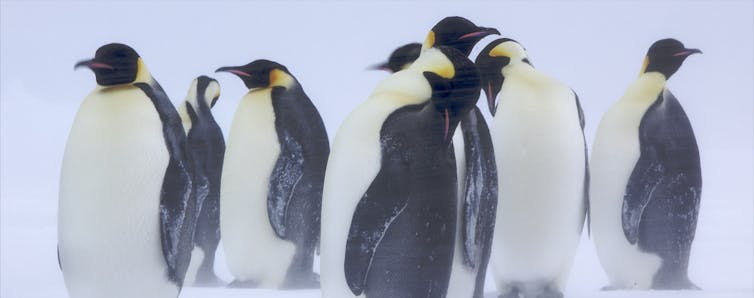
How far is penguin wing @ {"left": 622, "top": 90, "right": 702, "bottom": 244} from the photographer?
146 inches

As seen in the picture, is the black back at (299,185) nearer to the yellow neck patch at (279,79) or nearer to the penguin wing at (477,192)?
the yellow neck patch at (279,79)

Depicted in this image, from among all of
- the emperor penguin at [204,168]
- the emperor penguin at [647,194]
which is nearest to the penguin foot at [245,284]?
the emperor penguin at [204,168]

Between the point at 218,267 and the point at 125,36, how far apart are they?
43.2 inches

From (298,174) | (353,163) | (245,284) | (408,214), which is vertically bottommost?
(245,284)

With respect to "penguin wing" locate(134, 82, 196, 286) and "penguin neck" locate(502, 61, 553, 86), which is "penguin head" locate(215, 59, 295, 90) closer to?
"penguin neck" locate(502, 61, 553, 86)

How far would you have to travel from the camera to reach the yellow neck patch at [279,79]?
12.5ft

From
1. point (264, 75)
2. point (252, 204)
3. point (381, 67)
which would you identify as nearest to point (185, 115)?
point (264, 75)

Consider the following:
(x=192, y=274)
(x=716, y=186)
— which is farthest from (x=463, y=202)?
(x=716, y=186)

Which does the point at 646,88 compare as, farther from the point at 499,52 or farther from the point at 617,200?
the point at 499,52

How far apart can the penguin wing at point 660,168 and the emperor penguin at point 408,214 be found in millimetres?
1603

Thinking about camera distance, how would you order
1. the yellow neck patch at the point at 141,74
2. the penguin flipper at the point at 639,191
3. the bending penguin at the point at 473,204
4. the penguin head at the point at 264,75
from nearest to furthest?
the bending penguin at the point at 473,204, the yellow neck patch at the point at 141,74, the penguin flipper at the point at 639,191, the penguin head at the point at 264,75

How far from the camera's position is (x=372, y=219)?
2268 millimetres

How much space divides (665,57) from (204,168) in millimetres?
1965

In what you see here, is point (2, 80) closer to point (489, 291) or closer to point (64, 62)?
point (64, 62)
